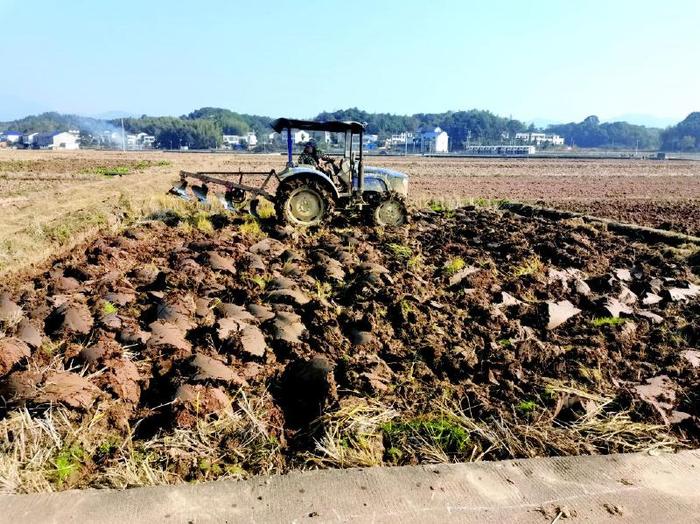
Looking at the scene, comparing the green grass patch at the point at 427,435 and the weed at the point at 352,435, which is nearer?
the weed at the point at 352,435

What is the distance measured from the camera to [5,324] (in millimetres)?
4785

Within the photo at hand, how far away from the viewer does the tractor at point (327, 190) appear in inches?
412

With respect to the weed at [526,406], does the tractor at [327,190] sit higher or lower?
higher

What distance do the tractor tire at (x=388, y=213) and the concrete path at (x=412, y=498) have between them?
836 cm

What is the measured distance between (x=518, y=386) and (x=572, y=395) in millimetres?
383

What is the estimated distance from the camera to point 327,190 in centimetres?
1076

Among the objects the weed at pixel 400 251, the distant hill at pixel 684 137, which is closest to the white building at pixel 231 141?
the distant hill at pixel 684 137

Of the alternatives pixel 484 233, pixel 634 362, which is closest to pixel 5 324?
pixel 634 362

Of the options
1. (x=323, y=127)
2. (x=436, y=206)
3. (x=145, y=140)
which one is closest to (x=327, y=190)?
(x=323, y=127)

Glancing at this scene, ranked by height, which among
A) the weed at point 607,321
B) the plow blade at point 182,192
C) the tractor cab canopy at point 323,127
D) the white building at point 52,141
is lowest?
the weed at point 607,321

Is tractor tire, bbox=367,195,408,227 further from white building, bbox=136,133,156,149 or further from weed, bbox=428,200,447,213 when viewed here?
white building, bbox=136,133,156,149

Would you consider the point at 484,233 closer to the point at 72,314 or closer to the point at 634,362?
the point at 634,362

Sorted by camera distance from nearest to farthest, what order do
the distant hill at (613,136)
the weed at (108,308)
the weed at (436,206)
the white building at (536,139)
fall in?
the weed at (108,308) < the weed at (436,206) < the white building at (536,139) < the distant hill at (613,136)

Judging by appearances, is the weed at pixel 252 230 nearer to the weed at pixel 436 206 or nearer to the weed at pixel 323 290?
the weed at pixel 323 290
